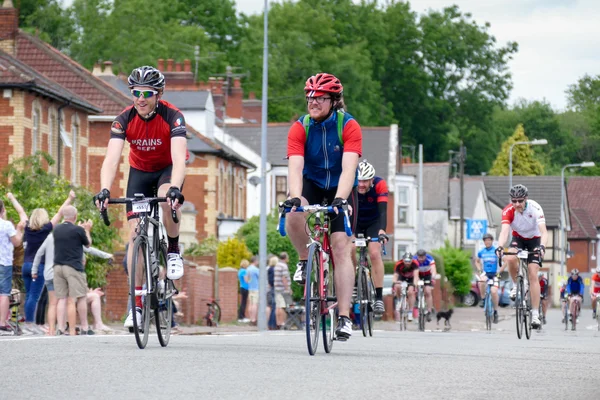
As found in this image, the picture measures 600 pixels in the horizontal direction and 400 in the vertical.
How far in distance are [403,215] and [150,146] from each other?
73.1 m

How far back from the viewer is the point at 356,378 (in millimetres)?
10062

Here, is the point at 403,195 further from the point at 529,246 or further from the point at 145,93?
the point at 145,93

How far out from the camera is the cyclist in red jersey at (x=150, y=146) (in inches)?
494

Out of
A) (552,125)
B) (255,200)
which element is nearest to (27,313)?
(255,200)

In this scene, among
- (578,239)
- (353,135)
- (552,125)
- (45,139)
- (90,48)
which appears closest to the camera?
(353,135)

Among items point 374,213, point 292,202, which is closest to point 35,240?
point 374,213

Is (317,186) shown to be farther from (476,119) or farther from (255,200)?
(476,119)

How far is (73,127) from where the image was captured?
48.2 meters

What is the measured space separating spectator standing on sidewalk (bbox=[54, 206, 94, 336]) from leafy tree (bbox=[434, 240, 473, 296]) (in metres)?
48.2

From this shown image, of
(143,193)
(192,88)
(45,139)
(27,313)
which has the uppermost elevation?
(192,88)

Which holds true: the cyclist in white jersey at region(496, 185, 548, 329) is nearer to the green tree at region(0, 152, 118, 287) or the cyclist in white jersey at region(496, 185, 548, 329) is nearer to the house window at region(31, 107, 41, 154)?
the green tree at region(0, 152, 118, 287)

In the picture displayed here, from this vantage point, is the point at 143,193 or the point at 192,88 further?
the point at 192,88

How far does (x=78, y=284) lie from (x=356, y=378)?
10.5 metres

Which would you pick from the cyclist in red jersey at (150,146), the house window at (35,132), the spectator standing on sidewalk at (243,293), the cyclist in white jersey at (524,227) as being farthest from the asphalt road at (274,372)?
the house window at (35,132)
